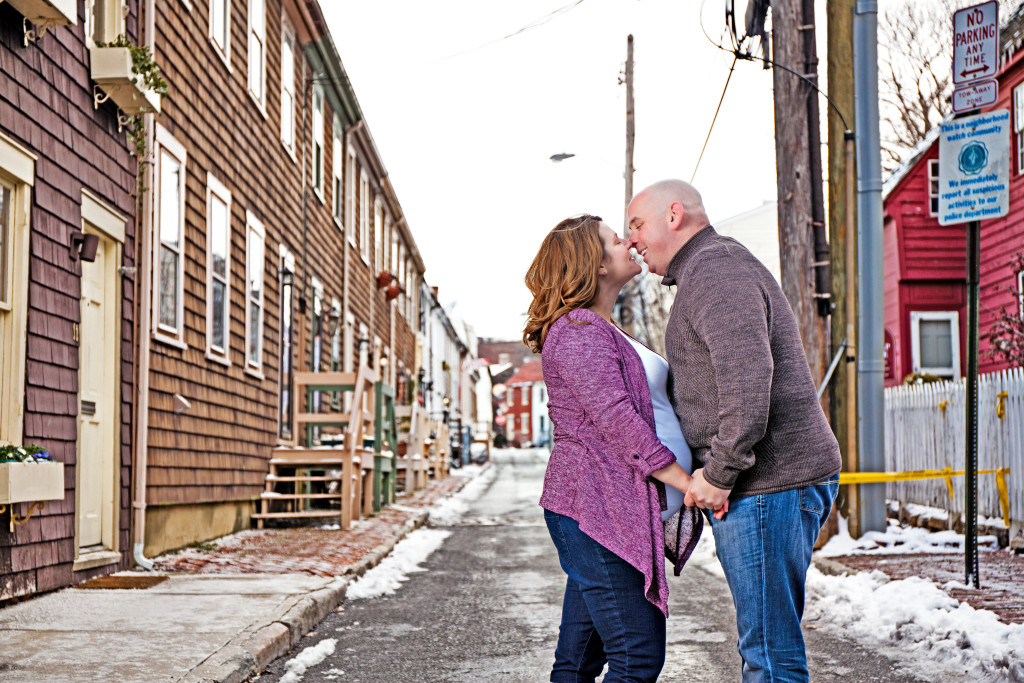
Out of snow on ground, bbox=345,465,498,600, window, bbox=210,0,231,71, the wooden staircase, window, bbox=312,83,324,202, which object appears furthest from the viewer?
window, bbox=312,83,324,202

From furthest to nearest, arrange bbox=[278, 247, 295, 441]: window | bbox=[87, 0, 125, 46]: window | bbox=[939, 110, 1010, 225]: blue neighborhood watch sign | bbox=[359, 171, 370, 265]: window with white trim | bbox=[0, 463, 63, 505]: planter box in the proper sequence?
bbox=[359, 171, 370, 265]: window with white trim → bbox=[278, 247, 295, 441]: window → bbox=[87, 0, 125, 46]: window → bbox=[939, 110, 1010, 225]: blue neighborhood watch sign → bbox=[0, 463, 63, 505]: planter box

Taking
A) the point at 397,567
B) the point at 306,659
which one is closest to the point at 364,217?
the point at 397,567

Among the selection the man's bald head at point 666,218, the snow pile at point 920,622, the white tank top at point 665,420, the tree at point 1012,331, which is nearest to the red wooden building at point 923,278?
the tree at point 1012,331

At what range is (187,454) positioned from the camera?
10688 mm

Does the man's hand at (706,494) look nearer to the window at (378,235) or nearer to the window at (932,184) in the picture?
the window at (932,184)

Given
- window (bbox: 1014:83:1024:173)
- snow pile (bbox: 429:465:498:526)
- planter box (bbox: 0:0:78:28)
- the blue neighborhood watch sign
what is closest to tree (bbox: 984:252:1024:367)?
window (bbox: 1014:83:1024:173)

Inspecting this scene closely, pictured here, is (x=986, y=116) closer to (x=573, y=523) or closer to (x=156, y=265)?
(x=573, y=523)

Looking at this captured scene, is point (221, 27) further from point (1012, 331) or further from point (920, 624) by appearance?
point (1012, 331)

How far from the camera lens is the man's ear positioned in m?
3.07

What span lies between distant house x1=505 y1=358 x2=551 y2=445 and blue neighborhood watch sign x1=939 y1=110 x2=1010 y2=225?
89.3 m

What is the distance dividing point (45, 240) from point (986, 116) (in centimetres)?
595

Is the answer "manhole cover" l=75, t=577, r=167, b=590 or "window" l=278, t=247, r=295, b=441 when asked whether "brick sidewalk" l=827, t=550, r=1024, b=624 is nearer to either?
"manhole cover" l=75, t=577, r=167, b=590

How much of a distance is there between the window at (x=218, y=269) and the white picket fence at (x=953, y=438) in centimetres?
719

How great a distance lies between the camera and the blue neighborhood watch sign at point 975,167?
6785 millimetres
